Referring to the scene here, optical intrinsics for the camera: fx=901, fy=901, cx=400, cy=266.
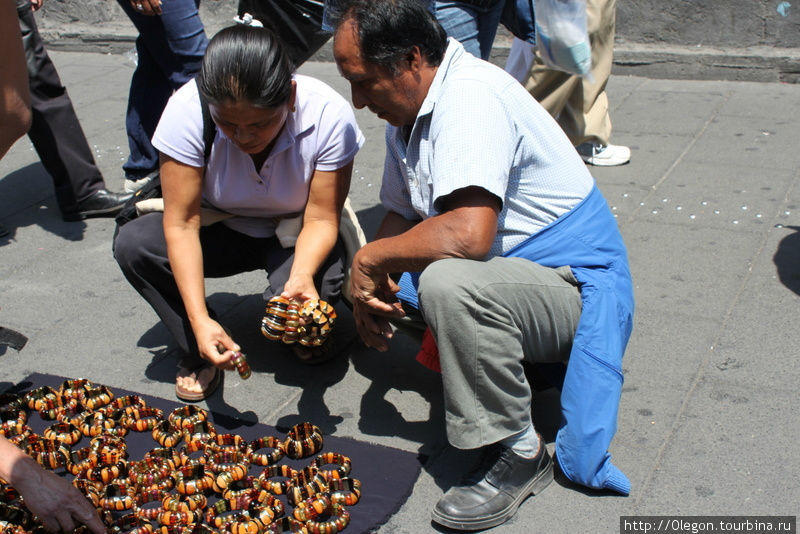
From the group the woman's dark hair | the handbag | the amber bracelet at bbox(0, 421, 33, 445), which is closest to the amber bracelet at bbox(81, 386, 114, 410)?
the amber bracelet at bbox(0, 421, 33, 445)

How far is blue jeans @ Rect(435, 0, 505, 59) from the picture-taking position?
3.97 m

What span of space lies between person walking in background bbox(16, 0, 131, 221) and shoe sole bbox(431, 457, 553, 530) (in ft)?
10.4

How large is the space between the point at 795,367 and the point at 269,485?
1883 mm

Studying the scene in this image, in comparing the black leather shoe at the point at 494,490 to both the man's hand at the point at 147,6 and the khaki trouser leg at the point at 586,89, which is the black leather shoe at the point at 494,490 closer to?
the khaki trouser leg at the point at 586,89

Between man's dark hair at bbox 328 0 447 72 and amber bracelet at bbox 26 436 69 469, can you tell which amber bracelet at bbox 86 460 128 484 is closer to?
amber bracelet at bbox 26 436 69 469

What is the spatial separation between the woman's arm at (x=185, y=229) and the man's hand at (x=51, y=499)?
2.38 feet

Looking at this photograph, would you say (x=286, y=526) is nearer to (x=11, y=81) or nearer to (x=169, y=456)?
(x=169, y=456)

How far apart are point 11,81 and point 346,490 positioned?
1.48 meters

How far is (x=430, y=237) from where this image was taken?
2.58 meters

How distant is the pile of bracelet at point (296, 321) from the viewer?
9.29ft

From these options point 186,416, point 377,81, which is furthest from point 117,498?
point 377,81

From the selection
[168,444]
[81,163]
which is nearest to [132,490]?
[168,444]

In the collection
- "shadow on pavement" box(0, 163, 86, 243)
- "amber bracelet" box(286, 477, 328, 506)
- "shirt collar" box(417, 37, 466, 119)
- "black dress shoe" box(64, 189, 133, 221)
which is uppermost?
"shirt collar" box(417, 37, 466, 119)

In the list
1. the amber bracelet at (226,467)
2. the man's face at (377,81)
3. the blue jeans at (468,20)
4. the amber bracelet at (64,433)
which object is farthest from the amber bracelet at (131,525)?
the blue jeans at (468,20)
